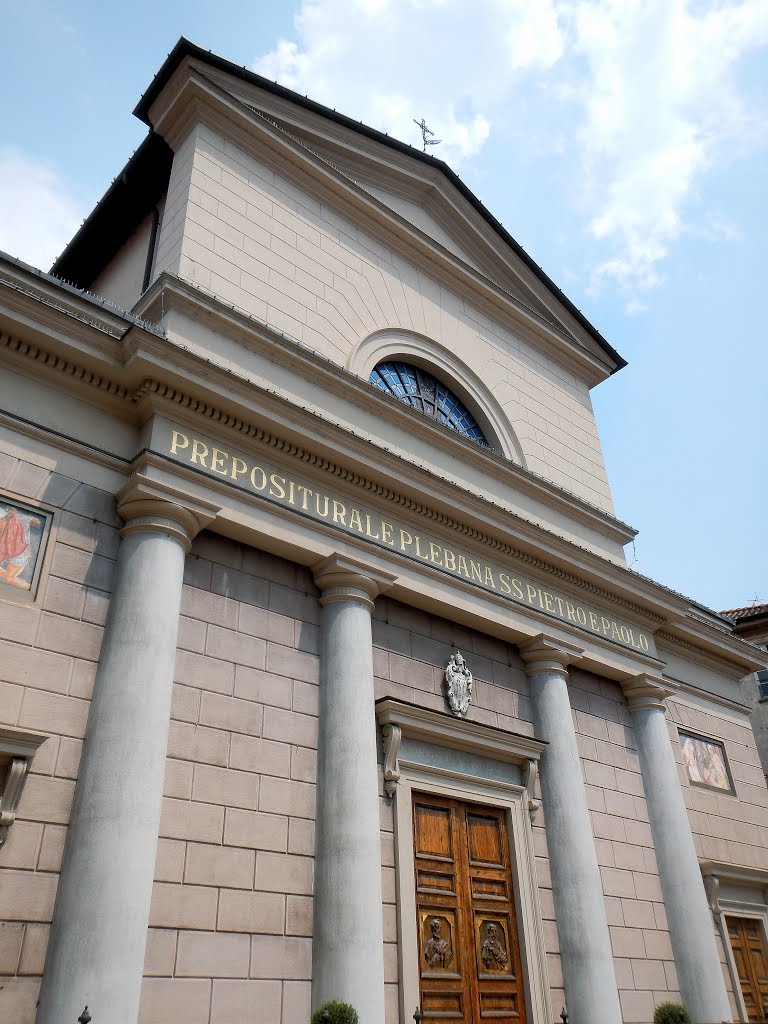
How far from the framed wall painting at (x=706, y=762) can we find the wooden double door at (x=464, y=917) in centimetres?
578

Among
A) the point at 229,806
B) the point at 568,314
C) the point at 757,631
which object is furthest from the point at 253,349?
the point at 757,631

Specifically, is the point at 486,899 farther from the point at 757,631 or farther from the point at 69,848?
the point at 757,631

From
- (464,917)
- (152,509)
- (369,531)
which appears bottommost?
(464,917)

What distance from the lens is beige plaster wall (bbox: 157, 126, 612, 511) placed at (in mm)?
12398

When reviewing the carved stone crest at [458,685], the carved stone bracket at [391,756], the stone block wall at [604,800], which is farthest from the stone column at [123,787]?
the carved stone crest at [458,685]

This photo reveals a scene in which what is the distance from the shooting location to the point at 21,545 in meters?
8.84

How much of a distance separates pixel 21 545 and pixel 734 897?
13.1m

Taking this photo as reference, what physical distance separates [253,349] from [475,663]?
5.54 m

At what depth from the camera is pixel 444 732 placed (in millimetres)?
11555

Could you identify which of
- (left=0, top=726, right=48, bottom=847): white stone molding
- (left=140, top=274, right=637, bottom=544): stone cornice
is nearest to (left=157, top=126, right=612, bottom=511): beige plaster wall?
(left=140, top=274, right=637, bottom=544): stone cornice

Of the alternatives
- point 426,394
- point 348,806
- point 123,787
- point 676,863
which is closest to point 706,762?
point 676,863

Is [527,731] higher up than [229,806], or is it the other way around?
[527,731]

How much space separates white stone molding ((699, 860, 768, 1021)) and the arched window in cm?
822

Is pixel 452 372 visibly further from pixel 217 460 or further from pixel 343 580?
pixel 217 460
